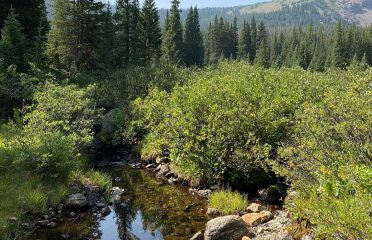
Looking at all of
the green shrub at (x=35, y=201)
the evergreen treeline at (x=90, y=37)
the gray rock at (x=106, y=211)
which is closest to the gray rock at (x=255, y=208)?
the gray rock at (x=106, y=211)

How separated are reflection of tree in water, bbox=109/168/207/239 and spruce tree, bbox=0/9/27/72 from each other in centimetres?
1124

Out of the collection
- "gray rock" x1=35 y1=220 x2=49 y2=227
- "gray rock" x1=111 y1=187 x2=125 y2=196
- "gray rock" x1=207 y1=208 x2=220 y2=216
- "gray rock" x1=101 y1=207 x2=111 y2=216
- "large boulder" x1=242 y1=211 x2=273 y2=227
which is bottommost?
"gray rock" x1=111 y1=187 x2=125 y2=196

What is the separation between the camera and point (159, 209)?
1705cm

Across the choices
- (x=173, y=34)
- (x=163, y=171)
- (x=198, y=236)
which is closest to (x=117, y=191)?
(x=163, y=171)

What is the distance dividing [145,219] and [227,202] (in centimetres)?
351

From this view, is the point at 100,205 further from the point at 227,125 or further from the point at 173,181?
the point at 227,125

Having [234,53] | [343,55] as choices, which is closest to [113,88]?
[343,55]

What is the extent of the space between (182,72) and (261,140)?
19266mm

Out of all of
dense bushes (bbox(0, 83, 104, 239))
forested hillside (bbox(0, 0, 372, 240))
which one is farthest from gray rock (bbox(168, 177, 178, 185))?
dense bushes (bbox(0, 83, 104, 239))

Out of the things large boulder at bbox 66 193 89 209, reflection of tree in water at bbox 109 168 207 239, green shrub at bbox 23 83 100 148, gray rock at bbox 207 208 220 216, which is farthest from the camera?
green shrub at bbox 23 83 100 148

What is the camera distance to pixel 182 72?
37312mm

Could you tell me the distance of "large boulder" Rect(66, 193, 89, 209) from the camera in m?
15.8

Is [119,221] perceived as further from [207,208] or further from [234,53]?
[234,53]

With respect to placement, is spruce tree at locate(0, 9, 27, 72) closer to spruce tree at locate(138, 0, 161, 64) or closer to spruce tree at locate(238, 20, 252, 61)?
spruce tree at locate(138, 0, 161, 64)
